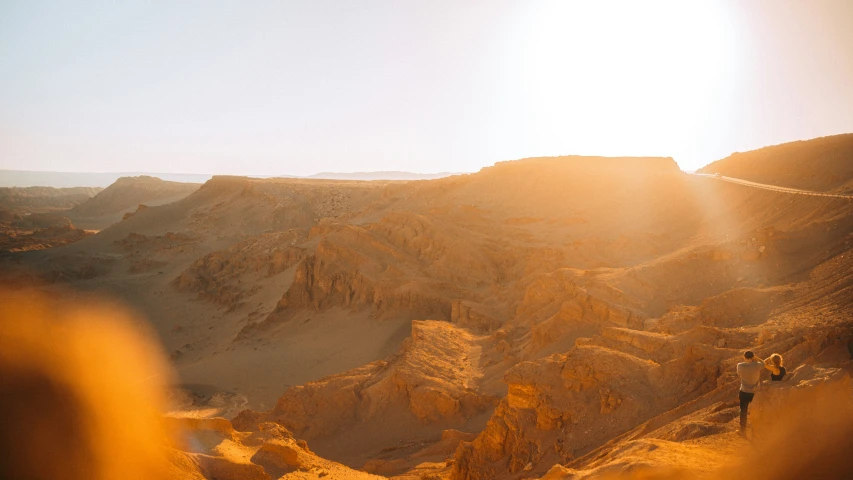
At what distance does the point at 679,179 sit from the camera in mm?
21875

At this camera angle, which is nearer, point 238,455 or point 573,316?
point 238,455

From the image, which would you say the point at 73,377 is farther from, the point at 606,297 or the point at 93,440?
the point at 606,297

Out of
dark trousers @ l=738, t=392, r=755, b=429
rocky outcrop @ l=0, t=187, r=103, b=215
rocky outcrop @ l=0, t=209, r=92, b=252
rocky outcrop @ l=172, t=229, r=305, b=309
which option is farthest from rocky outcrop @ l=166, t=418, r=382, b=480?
rocky outcrop @ l=0, t=187, r=103, b=215

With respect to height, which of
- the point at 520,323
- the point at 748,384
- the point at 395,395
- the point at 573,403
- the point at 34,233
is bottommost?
the point at 395,395

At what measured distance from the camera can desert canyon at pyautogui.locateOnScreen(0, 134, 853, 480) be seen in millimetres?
6605

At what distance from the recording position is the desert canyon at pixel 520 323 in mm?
6605

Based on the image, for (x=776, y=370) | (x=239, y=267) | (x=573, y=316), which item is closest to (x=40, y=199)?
(x=239, y=267)

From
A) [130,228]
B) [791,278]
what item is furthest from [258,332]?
[130,228]

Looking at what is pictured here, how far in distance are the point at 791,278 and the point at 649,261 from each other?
496 centimetres

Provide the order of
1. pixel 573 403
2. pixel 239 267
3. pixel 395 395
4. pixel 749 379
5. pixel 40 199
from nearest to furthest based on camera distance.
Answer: pixel 749 379
pixel 573 403
pixel 395 395
pixel 239 267
pixel 40 199

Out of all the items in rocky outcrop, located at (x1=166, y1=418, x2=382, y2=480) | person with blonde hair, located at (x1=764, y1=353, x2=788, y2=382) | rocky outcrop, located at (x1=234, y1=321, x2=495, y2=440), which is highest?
person with blonde hair, located at (x1=764, y1=353, x2=788, y2=382)

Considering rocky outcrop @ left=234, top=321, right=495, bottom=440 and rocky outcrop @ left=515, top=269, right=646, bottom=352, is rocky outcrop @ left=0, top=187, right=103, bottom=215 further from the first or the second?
rocky outcrop @ left=515, top=269, right=646, bottom=352

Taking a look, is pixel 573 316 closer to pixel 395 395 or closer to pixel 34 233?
pixel 395 395

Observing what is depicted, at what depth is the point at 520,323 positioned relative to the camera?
14922mm
